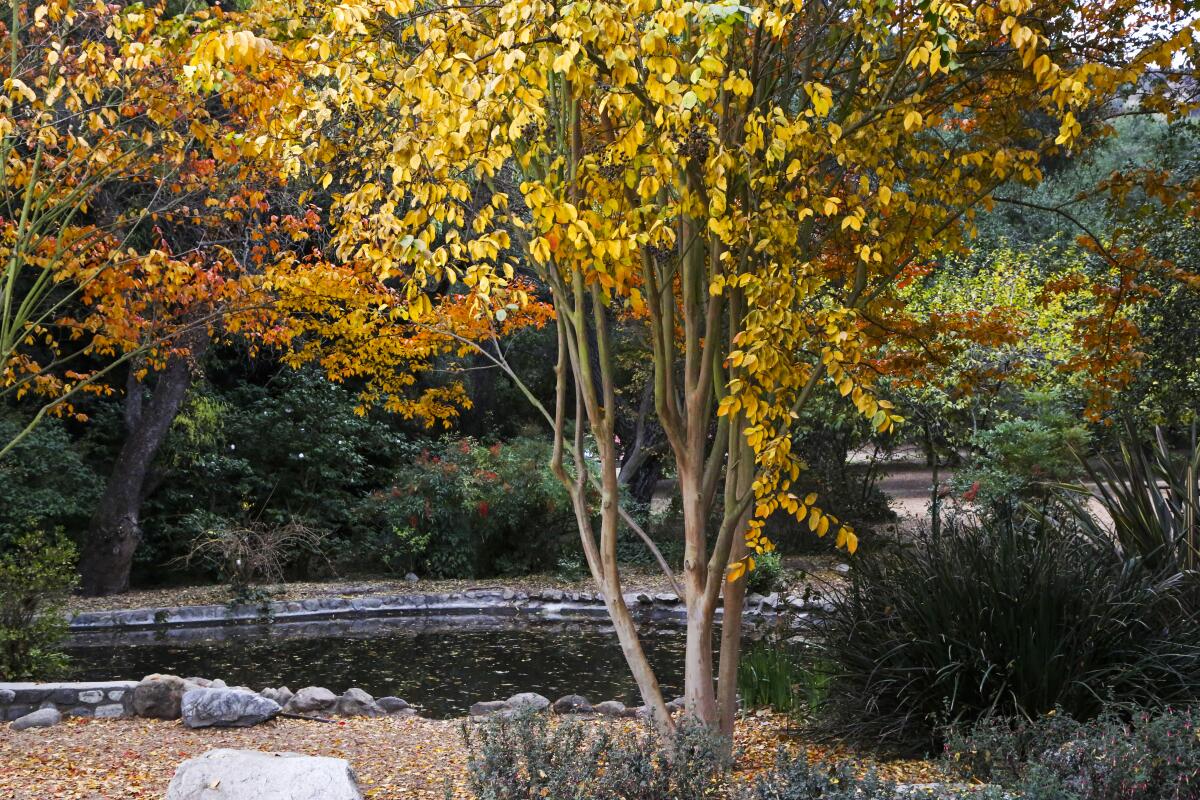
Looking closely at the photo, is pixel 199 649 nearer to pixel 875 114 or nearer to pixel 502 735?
pixel 502 735

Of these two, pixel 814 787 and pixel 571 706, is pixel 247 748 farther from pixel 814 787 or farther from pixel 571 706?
pixel 814 787

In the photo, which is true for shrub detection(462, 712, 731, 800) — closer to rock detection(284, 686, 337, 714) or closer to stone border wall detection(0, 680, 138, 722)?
rock detection(284, 686, 337, 714)

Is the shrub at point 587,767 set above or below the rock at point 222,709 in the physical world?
above

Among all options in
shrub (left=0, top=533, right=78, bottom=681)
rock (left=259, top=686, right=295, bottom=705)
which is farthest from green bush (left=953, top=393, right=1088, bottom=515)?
shrub (left=0, top=533, right=78, bottom=681)

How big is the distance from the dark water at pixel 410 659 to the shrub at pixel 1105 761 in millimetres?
4098

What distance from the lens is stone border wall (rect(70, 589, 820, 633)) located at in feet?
34.9

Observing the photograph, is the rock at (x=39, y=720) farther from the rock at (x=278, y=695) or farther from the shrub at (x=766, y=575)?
the shrub at (x=766, y=575)

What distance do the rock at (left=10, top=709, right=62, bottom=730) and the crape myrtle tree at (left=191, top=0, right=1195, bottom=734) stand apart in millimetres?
3471

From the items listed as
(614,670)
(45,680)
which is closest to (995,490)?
(614,670)

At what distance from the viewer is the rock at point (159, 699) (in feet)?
20.5

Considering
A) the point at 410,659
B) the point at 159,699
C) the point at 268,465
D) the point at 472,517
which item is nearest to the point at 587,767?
the point at 159,699

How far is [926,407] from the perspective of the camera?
Answer: 1416 centimetres

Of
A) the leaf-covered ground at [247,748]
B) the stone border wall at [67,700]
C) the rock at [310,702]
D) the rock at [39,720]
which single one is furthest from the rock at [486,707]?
the rock at [39,720]

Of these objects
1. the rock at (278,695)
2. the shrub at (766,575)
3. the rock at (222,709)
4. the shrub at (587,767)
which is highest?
the shrub at (587,767)
